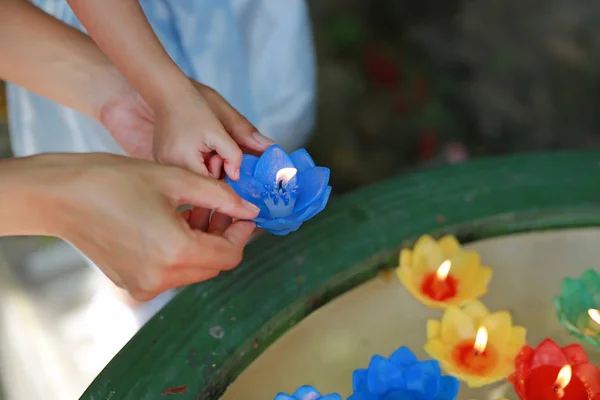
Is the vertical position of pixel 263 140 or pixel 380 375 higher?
pixel 263 140

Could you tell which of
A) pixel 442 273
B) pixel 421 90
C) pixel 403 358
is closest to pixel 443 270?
pixel 442 273

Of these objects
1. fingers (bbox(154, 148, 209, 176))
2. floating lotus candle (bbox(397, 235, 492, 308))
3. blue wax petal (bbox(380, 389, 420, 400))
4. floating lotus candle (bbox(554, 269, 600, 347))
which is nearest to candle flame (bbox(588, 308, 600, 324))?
floating lotus candle (bbox(554, 269, 600, 347))

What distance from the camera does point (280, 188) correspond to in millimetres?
671

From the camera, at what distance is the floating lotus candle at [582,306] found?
0.64 m

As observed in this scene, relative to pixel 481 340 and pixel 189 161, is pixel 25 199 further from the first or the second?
pixel 481 340

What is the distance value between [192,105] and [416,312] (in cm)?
34

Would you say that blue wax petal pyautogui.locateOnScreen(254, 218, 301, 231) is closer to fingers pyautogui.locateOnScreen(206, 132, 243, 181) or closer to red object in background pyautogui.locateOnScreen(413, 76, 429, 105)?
fingers pyautogui.locateOnScreen(206, 132, 243, 181)

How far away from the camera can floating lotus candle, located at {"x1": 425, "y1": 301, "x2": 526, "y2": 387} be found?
1.99 ft

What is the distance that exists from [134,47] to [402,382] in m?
0.49

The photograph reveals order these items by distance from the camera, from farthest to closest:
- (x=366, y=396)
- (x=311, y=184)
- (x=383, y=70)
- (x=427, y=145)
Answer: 1. (x=383, y=70)
2. (x=427, y=145)
3. (x=311, y=184)
4. (x=366, y=396)

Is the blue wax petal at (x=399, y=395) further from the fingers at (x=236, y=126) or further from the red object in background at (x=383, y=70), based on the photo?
the red object in background at (x=383, y=70)

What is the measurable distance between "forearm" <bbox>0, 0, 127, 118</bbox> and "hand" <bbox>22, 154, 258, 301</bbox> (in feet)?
0.80

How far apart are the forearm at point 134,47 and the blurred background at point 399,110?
1.40 ft

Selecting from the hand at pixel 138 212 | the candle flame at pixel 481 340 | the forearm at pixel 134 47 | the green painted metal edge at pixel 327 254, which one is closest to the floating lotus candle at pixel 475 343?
the candle flame at pixel 481 340
